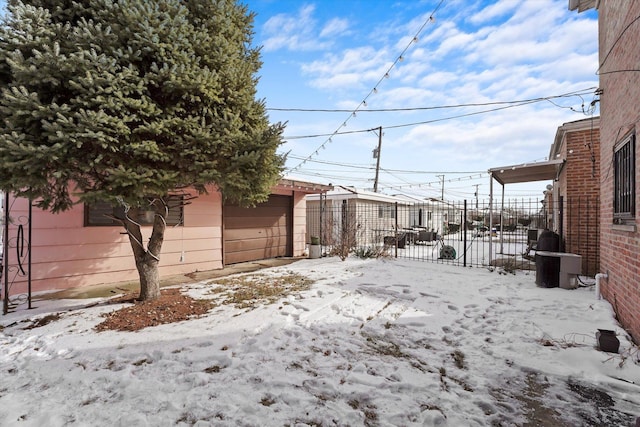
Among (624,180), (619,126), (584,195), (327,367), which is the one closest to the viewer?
(327,367)

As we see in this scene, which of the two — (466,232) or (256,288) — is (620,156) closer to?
(256,288)

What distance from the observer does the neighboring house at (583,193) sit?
6598 millimetres

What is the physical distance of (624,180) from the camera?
3.75 meters

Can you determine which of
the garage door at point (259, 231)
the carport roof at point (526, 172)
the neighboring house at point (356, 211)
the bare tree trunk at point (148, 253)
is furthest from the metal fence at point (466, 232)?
the bare tree trunk at point (148, 253)

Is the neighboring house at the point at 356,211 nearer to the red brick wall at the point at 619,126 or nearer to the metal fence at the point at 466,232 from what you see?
A: the metal fence at the point at 466,232

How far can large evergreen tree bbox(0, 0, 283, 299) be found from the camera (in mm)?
3016

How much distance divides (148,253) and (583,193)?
933 centimetres

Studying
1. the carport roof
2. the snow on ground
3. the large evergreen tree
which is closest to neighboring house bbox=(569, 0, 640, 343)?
the snow on ground

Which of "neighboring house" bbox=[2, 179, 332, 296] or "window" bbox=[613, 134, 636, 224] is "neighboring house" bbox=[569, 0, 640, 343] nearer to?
"window" bbox=[613, 134, 636, 224]

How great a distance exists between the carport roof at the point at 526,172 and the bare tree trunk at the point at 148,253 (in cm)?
862

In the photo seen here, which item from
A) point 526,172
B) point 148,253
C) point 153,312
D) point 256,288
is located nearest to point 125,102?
point 148,253

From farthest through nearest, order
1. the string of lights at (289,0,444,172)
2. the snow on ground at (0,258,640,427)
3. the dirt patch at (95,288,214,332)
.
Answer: the string of lights at (289,0,444,172), the dirt patch at (95,288,214,332), the snow on ground at (0,258,640,427)

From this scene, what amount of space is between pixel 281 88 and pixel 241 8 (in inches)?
195

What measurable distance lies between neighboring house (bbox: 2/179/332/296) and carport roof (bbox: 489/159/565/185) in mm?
5532
